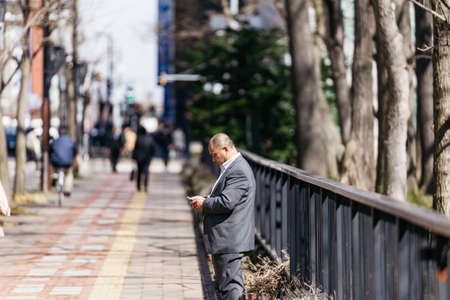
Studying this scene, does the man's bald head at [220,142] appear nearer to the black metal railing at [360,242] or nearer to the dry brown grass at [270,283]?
the black metal railing at [360,242]

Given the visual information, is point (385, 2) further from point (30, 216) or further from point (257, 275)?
point (30, 216)

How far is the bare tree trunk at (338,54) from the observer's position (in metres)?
22.8

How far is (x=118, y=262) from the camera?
1224 cm

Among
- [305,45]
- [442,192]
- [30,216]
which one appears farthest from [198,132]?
[442,192]

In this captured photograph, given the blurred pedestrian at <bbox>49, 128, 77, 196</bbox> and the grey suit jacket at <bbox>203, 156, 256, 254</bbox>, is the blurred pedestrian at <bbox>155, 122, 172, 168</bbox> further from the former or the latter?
the grey suit jacket at <bbox>203, 156, 256, 254</bbox>

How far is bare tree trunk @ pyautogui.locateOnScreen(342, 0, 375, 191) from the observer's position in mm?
18172

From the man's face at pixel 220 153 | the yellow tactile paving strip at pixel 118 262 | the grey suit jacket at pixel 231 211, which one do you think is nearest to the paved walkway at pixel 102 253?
the yellow tactile paving strip at pixel 118 262

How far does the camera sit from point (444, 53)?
36.0ft

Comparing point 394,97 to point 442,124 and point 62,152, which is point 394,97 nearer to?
point 442,124

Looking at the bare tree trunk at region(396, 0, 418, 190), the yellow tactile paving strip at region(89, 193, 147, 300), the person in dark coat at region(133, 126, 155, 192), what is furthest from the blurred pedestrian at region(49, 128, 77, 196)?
the bare tree trunk at region(396, 0, 418, 190)

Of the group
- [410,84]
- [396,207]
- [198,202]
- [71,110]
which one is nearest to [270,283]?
[198,202]

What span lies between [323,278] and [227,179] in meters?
1.03

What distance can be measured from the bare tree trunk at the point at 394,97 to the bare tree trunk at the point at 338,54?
26.6 feet

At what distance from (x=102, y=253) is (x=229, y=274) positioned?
506 centimetres
